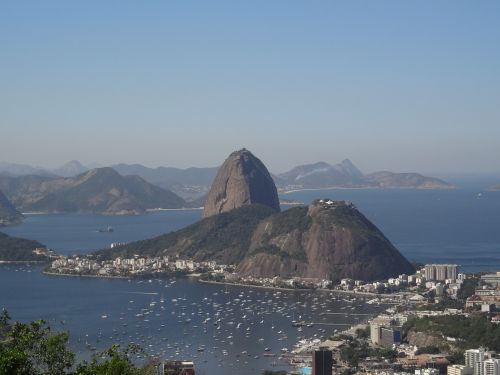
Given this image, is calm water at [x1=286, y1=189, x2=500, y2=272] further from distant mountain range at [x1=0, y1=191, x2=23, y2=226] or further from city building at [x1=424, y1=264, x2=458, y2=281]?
distant mountain range at [x1=0, y1=191, x2=23, y2=226]

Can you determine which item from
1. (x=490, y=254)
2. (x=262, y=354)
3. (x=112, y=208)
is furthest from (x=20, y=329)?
(x=112, y=208)

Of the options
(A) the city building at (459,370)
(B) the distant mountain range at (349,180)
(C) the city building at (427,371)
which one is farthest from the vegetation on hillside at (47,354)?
(B) the distant mountain range at (349,180)

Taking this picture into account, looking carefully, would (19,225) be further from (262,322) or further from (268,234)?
(262,322)

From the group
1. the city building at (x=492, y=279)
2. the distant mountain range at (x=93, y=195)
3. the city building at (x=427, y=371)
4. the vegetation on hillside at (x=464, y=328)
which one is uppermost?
the distant mountain range at (x=93, y=195)

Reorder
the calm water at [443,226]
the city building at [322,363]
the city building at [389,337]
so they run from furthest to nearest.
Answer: the calm water at [443,226], the city building at [389,337], the city building at [322,363]

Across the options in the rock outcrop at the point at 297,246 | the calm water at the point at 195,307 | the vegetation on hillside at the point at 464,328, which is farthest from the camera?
the rock outcrop at the point at 297,246

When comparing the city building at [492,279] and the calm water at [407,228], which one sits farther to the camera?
the calm water at [407,228]

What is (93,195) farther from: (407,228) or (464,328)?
(464,328)

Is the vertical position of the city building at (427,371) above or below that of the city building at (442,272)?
below

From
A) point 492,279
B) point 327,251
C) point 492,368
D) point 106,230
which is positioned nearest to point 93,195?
point 106,230

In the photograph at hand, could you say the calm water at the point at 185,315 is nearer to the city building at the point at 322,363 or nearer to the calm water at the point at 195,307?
the calm water at the point at 195,307
